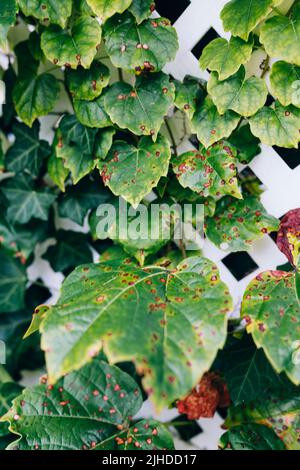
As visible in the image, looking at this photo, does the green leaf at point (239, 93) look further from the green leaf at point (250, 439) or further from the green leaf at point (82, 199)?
the green leaf at point (250, 439)

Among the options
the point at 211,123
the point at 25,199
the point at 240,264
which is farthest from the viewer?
the point at 25,199

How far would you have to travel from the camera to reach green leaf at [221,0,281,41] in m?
1.06

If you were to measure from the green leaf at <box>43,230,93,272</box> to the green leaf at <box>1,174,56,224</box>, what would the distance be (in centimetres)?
15

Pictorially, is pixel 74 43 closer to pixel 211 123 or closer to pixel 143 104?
pixel 143 104

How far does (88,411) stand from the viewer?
1232 mm

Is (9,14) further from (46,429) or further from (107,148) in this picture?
(46,429)

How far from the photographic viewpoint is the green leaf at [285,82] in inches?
→ 44.0

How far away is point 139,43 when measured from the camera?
1.15 meters

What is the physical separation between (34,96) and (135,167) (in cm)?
40

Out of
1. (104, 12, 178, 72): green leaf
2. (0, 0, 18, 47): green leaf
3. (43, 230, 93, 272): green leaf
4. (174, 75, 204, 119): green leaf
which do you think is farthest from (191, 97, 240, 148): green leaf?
(43, 230, 93, 272): green leaf

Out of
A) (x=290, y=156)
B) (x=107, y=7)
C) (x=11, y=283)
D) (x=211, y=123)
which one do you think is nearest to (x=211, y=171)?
(x=211, y=123)

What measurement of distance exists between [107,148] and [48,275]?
0.74m

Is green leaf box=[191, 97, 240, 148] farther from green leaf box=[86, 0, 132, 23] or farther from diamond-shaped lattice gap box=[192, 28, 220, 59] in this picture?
green leaf box=[86, 0, 132, 23]
